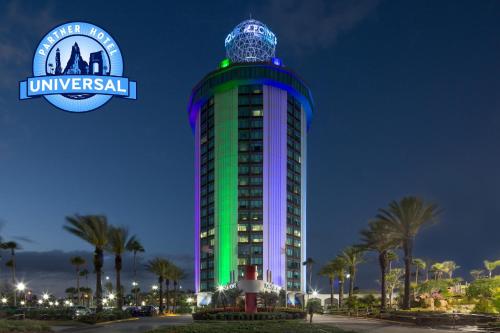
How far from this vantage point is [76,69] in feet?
55.1

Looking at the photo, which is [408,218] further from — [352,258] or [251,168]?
[251,168]

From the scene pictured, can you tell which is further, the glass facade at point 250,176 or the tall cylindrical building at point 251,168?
the tall cylindrical building at point 251,168

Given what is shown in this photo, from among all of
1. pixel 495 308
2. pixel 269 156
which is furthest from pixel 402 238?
pixel 269 156

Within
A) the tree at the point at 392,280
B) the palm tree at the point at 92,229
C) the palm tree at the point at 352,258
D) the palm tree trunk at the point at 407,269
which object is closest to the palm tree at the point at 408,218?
the palm tree trunk at the point at 407,269

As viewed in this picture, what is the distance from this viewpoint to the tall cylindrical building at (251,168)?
132375mm

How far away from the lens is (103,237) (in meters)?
54.4

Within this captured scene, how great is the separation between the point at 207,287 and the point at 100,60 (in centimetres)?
12449

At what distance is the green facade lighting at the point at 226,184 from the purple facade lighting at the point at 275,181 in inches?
306

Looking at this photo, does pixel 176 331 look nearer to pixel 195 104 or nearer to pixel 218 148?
pixel 218 148

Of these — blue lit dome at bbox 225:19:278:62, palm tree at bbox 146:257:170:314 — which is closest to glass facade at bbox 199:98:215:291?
blue lit dome at bbox 225:19:278:62

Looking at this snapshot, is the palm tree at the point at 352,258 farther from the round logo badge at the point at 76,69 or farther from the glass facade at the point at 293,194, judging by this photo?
the round logo badge at the point at 76,69

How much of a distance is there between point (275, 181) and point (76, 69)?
119 m

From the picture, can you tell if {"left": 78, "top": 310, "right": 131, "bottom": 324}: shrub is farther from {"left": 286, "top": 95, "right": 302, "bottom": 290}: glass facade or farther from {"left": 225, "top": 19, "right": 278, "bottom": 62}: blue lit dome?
{"left": 225, "top": 19, "right": 278, "bottom": 62}: blue lit dome

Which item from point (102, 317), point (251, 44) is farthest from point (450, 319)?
point (251, 44)
